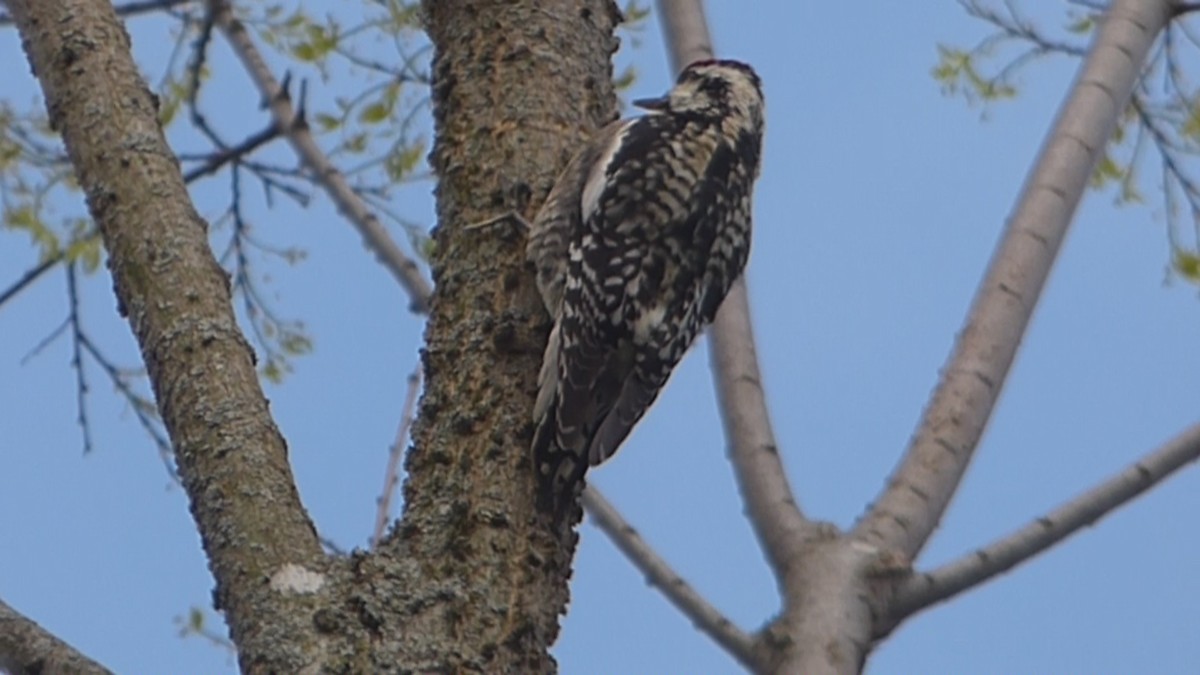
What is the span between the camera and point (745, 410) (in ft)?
11.8

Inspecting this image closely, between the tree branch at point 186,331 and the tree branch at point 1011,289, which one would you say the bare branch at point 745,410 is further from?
the tree branch at point 186,331

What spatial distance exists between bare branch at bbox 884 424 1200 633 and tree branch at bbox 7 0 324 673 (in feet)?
3.50

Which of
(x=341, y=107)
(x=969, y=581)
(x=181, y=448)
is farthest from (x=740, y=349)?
(x=341, y=107)

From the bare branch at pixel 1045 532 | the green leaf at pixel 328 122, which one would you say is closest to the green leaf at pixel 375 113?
the green leaf at pixel 328 122

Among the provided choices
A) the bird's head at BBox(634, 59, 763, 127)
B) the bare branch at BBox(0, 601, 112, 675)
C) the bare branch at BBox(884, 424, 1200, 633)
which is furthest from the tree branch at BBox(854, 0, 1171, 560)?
the bare branch at BBox(0, 601, 112, 675)

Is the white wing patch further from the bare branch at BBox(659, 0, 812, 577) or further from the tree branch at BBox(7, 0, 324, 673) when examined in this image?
the tree branch at BBox(7, 0, 324, 673)

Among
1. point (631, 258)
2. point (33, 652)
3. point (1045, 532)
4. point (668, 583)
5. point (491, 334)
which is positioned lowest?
point (33, 652)

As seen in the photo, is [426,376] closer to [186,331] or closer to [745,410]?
[186,331]

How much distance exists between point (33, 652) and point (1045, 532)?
5.48ft

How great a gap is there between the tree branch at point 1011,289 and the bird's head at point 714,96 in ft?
2.94

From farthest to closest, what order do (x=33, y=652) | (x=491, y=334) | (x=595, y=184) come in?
(x=595, y=184) → (x=491, y=334) → (x=33, y=652)

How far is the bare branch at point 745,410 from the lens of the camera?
132 inches

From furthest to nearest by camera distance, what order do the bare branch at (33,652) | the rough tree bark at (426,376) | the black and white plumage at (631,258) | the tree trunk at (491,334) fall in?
1. the black and white plumage at (631,258)
2. the tree trunk at (491,334)
3. the rough tree bark at (426,376)
4. the bare branch at (33,652)

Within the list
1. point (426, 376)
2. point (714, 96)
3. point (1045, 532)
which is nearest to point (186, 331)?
point (426, 376)
